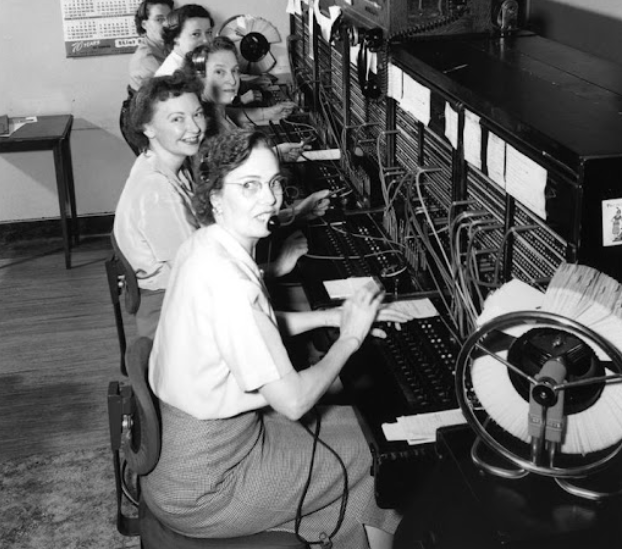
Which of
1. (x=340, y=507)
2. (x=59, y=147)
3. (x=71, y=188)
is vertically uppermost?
(x=59, y=147)

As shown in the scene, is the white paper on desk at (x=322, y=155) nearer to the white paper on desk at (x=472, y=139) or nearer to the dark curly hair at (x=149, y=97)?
the dark curly hair at (x=149, y=97)

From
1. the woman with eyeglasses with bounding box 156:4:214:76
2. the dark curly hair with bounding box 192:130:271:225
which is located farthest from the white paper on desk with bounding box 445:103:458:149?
the woman with eyeglasses with bounding box 156:4:214:76

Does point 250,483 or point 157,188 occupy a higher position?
point 157,188

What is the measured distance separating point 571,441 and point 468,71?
3.24 ft

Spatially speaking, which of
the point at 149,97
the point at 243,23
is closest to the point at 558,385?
the point at 149,97

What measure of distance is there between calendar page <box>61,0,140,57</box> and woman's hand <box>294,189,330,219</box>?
7.71ft

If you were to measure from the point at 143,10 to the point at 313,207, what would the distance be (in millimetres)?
2185

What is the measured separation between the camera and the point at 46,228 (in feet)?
17.6

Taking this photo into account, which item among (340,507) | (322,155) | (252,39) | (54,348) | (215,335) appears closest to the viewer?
(215,335)

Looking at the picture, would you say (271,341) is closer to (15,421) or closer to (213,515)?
(213,515)

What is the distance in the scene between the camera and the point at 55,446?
3279mm

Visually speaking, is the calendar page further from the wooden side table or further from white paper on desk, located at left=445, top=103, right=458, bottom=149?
white paper on desk, located at left=445, top=103, right=458, bottom=149

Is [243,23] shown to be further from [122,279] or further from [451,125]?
[451,125]

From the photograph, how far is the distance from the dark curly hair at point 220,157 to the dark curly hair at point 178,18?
8.58 ft
